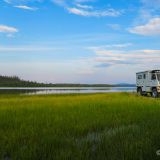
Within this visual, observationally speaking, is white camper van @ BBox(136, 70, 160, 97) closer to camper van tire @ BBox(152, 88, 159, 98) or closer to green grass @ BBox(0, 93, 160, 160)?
camper van tire @ BBox(152, 88, 159, 98)

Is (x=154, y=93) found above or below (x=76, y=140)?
above

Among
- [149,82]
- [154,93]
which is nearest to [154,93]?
[154,93]

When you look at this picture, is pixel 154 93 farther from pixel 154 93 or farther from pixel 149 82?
pixel 149 82

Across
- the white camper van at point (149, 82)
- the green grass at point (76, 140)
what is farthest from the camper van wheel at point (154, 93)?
the green grass at point (76, 140)

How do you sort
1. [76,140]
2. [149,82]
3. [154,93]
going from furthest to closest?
[149,82], [154,93], [76,140]

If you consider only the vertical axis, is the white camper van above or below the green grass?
above

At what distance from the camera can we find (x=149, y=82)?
131 feet

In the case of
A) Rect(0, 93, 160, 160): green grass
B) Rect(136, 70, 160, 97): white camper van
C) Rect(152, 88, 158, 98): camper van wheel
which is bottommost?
Rect(0, 93, 160, 160): green grass

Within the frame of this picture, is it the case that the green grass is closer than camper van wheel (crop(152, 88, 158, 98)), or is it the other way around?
the green grass

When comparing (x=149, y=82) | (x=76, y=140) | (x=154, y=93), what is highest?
(x=149, y=82)

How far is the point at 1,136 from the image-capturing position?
10.8 metres

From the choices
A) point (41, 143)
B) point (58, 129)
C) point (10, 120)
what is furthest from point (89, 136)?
point (10, 120)

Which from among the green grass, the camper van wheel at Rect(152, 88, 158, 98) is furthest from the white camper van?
the green grass

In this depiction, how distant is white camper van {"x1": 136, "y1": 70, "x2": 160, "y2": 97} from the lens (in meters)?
38.2
